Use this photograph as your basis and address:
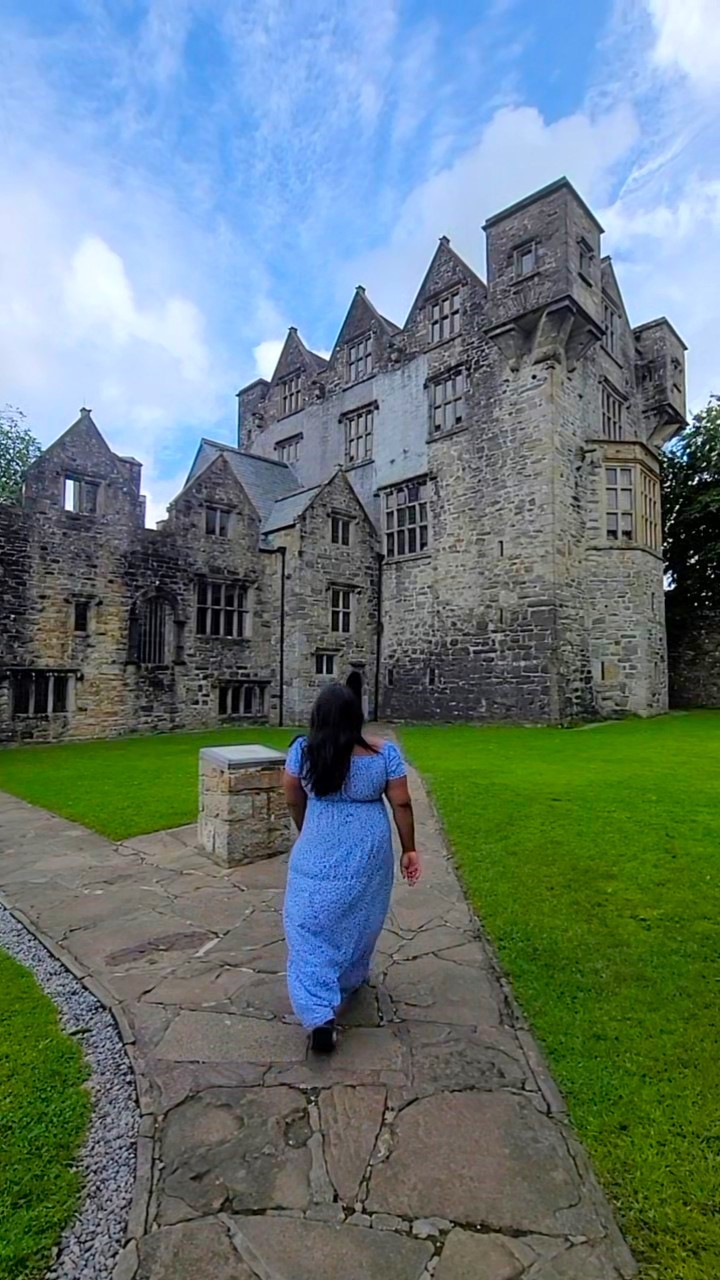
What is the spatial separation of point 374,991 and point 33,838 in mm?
5702

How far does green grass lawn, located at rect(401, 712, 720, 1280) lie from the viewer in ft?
8.32

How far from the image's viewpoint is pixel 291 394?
33.6 metres

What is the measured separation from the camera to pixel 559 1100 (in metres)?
3.05

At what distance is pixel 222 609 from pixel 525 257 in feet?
52.4

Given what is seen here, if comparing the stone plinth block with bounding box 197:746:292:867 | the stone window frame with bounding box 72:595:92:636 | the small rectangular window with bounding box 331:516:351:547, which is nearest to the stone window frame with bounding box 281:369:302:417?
the small rectangular window with bounding box 331:516:351:547

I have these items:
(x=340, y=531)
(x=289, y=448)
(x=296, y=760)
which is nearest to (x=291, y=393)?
(x=289, y=448)

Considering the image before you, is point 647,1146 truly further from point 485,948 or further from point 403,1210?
point 485,948

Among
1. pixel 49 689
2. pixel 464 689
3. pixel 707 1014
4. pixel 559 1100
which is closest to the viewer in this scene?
pixel 559 1100

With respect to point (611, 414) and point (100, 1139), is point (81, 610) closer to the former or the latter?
point (100, 1139)

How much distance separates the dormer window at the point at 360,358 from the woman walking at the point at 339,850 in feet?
92.3

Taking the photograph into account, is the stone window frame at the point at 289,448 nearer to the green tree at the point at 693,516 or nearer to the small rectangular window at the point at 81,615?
the small rectangular window at the point at 81,615

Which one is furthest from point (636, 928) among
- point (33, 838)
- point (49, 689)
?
point (49, 689)

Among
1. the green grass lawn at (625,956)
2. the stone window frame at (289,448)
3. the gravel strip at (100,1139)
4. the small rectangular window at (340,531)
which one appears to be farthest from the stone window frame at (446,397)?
the gravel strip at (100,1139)

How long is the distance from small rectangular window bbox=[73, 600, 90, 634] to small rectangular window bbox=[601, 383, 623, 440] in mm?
19063
